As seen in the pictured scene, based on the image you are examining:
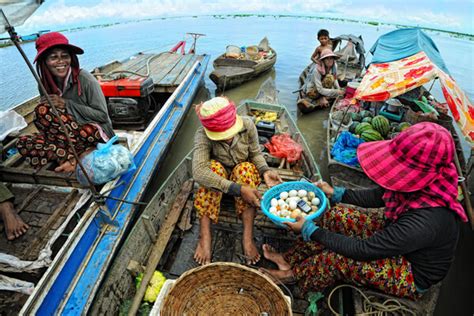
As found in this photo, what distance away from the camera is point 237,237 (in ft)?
9.44

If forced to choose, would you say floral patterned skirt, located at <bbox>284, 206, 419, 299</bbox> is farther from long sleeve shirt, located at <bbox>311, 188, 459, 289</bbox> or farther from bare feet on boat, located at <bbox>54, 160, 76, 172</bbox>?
bare feet on boat, located at <bbox>54, 160, 76, 172</bbox>

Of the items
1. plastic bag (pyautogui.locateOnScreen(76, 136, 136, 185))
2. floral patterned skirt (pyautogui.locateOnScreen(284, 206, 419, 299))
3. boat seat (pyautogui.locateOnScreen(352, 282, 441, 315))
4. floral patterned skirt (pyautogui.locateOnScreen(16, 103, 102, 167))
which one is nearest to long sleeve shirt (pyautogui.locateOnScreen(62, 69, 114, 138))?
floral patterned skirt (pyautogui.locateOnScreen(16, 103, 102, 167))

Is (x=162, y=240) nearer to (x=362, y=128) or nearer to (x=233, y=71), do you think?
(x=362, y=128)

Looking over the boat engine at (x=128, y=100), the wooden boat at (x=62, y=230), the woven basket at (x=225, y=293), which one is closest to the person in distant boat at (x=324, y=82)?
the boat engine at (x=128, y=100)

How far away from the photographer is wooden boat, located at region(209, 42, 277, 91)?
896cm

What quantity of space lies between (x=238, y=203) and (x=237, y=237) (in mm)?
546

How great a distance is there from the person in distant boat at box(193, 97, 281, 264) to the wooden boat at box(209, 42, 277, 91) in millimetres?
6377

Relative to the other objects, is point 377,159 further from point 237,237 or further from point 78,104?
point 78,104

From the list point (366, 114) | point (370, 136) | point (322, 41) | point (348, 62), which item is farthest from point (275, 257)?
point (348, 62)

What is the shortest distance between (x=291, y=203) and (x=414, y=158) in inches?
40.6

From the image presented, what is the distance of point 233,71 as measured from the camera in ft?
30.8

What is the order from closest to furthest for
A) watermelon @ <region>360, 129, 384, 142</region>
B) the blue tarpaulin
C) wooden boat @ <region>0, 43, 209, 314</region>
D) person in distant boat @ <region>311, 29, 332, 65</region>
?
wooden boat @ <region>0, 43, 209, 314</region> < watermelon @ <region>360, 129, 384, 142</region> < the blue tarpaulin < person in distant boat @ <region>311, 29, 332, 65</region>

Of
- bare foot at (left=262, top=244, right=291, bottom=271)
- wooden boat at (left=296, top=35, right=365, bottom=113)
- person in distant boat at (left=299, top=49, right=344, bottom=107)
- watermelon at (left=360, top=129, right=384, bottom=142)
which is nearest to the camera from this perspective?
bare foot at (left=262, top=244, right=291, bottom=271)

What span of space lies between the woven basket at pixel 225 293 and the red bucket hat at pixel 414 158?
3.36 ft
